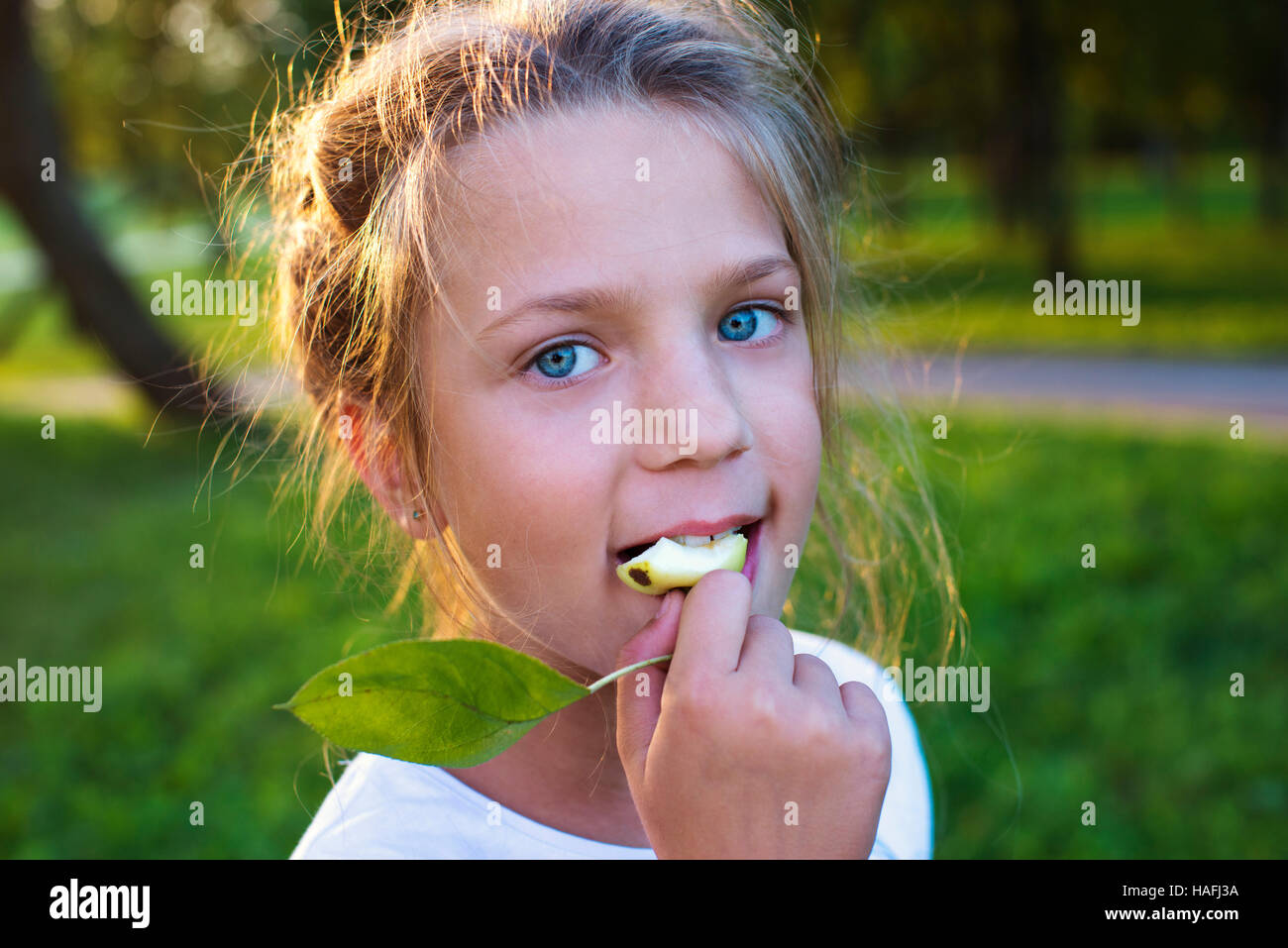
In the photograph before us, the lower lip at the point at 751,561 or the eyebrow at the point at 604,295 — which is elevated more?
the eyebrow at the point at 604,295

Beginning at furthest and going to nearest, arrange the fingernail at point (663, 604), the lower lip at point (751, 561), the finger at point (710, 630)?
the lower lip at point (751, 561) < the fingernail at point (663, 604) < the finger at point (710, 630)

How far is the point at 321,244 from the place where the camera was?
2.05 metres

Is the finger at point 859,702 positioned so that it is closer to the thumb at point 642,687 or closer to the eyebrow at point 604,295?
the thumb at point 642,687

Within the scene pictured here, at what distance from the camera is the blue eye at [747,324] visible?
67.0 inches

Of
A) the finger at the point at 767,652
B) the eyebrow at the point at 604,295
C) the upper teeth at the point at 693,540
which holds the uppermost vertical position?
the eyebrow at the point at 604,295

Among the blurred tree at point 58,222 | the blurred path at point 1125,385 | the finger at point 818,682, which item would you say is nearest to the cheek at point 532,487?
the finger at point 818,682

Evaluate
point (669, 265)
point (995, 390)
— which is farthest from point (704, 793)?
point (995, 390)

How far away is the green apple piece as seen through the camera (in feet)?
4.98

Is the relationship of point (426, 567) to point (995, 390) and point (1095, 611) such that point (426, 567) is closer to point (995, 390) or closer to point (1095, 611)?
point (1095, 611)

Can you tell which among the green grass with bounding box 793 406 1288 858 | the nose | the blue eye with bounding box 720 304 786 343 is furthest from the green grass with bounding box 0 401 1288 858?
the nose

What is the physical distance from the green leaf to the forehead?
53 centimetres

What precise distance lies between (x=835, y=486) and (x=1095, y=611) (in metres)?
2.76

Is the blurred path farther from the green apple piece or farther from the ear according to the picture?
the green apple piece

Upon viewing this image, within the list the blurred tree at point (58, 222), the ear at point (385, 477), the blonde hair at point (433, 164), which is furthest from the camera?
the blurred tree at point (58, 222)
